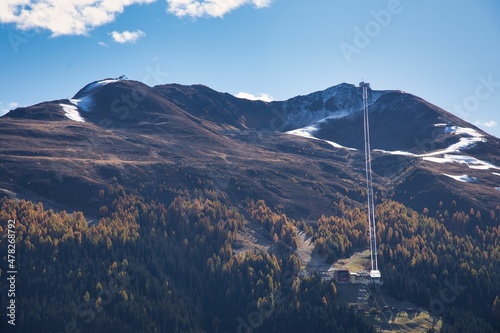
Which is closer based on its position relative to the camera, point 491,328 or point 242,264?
point 491,328

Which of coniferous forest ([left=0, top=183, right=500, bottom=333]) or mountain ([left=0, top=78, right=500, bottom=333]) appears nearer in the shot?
coniferous forest ([left=0, top=183, right=500, bottom=333])

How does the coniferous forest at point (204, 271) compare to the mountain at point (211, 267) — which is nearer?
the coniferous forest at point (204, 271)

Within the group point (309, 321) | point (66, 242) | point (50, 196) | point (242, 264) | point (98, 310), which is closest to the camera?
point (98, 310)

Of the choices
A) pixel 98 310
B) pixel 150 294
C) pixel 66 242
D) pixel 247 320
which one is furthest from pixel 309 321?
pixel 66 242

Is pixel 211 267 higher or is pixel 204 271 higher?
pixel 211 267

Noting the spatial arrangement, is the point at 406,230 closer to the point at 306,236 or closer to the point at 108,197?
the point at 306,236

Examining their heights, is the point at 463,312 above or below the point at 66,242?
below

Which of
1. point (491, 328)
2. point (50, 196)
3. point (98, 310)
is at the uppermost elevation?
point (50, 196)

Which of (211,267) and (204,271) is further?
(204,271)
